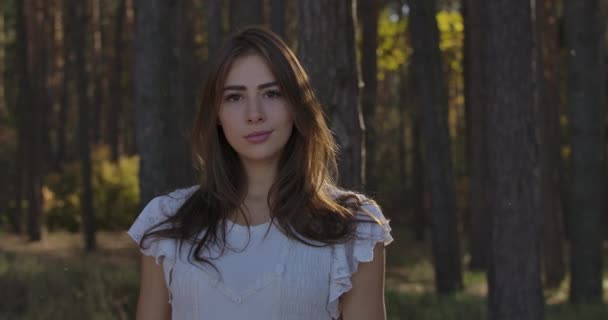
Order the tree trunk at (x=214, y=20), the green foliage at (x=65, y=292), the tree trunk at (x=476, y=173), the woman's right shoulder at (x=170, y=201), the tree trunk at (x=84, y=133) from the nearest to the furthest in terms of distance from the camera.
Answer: the woman's right shoulder at (x=170, y=201)
the green foliage at (x=65, y=292)
the tree trunk at (x=214, y=20)
the tree trunk at (x=476, y=173)
the tree trunk at (x=84, y=133)

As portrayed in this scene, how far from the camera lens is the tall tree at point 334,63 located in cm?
609

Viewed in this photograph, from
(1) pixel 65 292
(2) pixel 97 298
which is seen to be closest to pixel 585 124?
(2) pixel 97 298

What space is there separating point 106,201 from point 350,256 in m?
23.4

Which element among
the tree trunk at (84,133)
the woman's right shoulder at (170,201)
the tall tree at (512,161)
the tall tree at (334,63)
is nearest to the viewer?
the woman's right shoulder at (170,201)

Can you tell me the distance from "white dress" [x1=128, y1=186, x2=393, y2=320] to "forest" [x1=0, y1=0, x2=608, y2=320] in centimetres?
100

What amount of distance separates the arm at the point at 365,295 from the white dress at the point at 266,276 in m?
0.02

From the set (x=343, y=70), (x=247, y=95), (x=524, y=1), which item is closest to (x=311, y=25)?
(x=343, y=70)

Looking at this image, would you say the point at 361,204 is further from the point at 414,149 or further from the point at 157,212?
the point at 414,149

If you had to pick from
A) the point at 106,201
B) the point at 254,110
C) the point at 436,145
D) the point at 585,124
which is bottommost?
the point at 106,201

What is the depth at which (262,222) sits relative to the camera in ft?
9.73

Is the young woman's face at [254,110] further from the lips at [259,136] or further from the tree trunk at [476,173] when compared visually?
the tree trunk at [476,173]

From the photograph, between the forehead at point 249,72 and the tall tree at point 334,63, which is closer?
the forehead at point 249,72

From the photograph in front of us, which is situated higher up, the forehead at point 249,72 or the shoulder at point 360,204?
the forehead at point 249,72

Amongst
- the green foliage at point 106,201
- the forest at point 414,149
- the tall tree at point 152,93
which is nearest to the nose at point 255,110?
the forest at point 414,149
